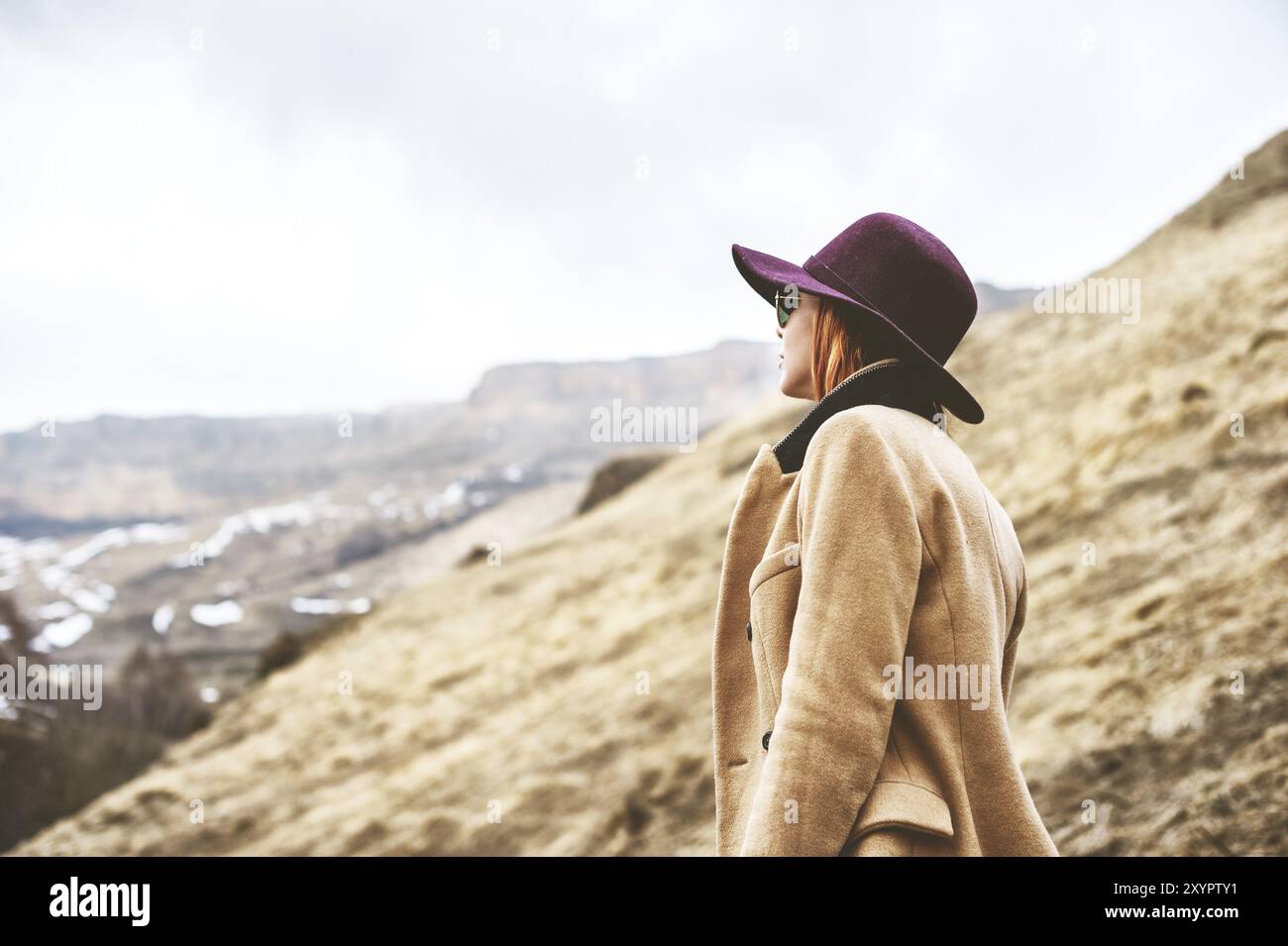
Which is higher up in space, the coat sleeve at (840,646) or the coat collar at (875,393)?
the coat collar at (875,393)

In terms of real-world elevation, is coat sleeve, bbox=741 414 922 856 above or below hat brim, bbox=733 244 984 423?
below

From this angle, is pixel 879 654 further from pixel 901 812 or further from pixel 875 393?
pixel 875 393

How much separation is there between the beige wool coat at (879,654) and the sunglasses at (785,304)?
0.22 metres

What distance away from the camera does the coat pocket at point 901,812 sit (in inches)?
65.9

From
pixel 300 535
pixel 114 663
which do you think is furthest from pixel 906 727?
pixel 300 535

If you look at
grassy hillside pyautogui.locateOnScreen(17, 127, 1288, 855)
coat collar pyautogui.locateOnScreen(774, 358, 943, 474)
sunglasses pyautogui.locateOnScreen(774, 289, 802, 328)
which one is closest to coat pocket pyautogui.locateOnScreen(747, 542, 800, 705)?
coat collar pyautogui.locateOnScreen(774, 358, 943, 474)

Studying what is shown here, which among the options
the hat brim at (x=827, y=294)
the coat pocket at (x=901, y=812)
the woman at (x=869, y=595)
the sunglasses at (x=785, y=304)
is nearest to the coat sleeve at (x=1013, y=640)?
the woman at (x=869, y=595)

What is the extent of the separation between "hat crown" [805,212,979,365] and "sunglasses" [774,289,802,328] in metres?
0.06

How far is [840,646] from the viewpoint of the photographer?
1.71m

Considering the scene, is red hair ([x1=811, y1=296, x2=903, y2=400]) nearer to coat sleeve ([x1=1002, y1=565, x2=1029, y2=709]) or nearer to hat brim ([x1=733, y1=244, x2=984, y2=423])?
hat brim ([x1=733, y1=244, x2=984, y2=423])

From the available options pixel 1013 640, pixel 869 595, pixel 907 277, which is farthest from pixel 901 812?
pixel 907 277

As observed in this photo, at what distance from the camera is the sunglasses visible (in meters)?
2.12

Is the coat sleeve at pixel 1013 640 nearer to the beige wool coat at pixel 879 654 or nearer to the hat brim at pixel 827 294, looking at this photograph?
the beige wool coat at pixel 879 654
